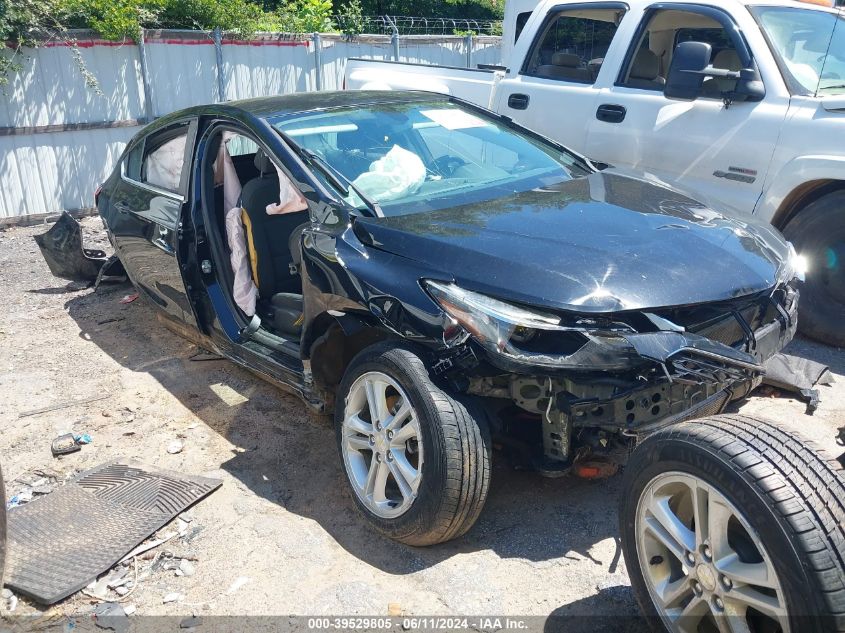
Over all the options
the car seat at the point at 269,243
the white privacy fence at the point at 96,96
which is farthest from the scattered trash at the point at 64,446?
the white privacy fence at the point at 96,96

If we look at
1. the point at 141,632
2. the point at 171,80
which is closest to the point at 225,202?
the point at 141,632

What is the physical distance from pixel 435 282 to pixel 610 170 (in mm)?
1834

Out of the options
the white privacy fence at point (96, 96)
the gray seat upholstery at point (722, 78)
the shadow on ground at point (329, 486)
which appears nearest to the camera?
the shadow on ground at point (329, 486)

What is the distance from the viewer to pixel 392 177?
12.9 ft

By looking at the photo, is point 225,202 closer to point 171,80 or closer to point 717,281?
point 717,281

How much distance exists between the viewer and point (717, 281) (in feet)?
10.0

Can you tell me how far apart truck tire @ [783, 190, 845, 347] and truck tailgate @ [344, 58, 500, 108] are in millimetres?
2796

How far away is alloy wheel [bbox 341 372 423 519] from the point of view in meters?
3.12

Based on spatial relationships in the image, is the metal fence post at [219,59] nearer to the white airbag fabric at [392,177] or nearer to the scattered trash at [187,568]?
the white airbag fabric at [392,177]

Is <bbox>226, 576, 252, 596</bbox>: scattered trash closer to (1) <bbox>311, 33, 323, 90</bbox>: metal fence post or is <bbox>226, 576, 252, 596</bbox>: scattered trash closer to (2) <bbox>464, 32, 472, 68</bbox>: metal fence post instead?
(1) <bbox>311, 33, 323, 90</bbox>: metal fence post

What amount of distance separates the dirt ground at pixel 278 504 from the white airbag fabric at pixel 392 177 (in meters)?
1.35

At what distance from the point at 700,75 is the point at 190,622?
429 centimetres

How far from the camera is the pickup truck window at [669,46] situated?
5465 millimetres

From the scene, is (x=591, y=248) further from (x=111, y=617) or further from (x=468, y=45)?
(x=468, y=45)
